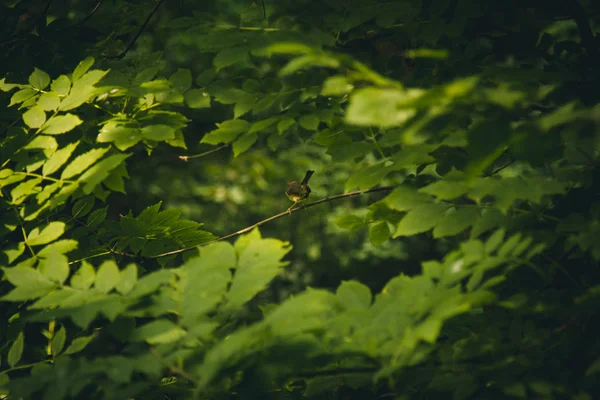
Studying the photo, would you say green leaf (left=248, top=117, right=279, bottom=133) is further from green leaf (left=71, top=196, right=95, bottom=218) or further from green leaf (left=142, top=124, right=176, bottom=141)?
green leaf (left=71, top=196, right=95, bottom=218)

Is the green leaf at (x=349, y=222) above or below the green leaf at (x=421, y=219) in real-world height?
below

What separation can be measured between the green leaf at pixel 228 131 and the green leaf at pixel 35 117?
1.75 feet

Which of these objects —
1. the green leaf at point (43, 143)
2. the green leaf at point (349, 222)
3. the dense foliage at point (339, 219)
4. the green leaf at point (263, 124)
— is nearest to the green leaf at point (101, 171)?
the dense foliage at point (339, 219)

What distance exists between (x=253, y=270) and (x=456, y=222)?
1.83ft

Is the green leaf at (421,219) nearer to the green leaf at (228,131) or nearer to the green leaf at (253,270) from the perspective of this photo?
the green leaf at (253,270)

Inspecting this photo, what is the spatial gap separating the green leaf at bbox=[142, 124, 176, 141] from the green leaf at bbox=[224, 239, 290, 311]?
701mm

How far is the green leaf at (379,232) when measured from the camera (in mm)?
1852

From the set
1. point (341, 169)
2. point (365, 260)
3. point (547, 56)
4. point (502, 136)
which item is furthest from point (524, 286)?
point (365, 260)

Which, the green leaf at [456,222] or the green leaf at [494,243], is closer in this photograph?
the green leaf at [494,243]

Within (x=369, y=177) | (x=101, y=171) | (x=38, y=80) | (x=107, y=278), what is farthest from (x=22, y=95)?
(x=369, y=177)

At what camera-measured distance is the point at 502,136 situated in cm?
89

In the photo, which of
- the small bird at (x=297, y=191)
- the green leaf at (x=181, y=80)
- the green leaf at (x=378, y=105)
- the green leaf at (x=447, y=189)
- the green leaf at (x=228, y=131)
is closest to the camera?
the green leaf at (x=378, y=105)

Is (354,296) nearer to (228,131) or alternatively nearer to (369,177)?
(369,177)

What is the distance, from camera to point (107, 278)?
1.16 metres
